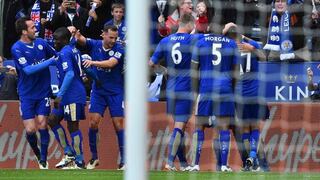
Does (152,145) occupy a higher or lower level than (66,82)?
lower

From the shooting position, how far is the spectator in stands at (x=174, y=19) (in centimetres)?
1067

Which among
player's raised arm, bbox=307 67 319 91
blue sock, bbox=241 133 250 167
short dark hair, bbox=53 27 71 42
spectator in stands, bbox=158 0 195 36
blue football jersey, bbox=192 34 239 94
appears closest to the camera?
spectator in stands, bbox=158 0 195 36

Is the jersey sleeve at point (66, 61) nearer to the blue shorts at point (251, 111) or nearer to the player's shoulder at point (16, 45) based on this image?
the player's shoulder at point (16, 45)

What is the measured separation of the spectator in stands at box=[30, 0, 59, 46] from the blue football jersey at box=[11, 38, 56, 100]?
685 mm

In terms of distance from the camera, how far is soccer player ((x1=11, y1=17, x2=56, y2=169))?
13.2m

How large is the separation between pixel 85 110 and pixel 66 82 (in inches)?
39.3

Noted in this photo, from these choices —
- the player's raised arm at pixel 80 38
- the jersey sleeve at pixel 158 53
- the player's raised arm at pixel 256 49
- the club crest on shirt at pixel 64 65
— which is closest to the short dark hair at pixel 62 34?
the player's raised arm at pixel 80 38

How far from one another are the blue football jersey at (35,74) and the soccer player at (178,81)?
1.62m

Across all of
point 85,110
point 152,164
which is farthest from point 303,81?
point 85,110

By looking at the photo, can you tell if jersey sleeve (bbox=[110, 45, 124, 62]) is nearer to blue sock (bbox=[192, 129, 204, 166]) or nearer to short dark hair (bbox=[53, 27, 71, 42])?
short dark hair (bbox=[53, 27, 71, 42])

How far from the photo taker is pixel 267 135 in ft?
43.7

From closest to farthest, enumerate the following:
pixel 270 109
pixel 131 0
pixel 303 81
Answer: pixel 131 0 → pixel 303 81 → pixel 270 109

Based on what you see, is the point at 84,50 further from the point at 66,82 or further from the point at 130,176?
the point at 130,176

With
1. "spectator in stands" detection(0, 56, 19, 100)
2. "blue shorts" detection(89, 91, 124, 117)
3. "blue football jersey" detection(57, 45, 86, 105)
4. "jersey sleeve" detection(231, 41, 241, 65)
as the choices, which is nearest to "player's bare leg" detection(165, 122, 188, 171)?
"blue shorts" detection(89, 91, 124, 117)
